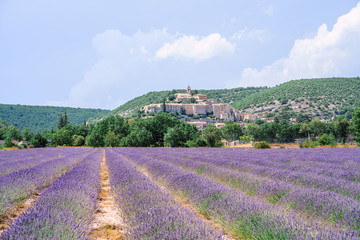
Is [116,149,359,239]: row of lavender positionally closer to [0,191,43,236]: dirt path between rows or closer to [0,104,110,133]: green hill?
[0,191,43,236]: dirt path between rows

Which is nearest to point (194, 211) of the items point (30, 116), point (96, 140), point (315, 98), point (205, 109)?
point (96, 140)

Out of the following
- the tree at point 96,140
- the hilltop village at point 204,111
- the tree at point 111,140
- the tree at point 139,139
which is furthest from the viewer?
the hilltop village at point 204,111

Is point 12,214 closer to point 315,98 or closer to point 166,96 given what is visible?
point 315,98

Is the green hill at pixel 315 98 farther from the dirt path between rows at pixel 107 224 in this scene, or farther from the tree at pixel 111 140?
the dirt path between rows at pixel 107 224

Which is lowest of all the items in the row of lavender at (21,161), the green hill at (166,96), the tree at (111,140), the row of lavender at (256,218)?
the tree at (111,140)

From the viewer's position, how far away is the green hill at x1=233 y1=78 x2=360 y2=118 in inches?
3600

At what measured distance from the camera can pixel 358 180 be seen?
16.0ft

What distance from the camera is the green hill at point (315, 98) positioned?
91438 millimetres

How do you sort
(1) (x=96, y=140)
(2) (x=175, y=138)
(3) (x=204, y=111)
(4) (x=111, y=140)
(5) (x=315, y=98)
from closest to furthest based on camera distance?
(2) (x=175, y=138)
(4) (x=111, y=140)
(1) (x=96, y=140)
(5) (x=315, y=98)
(3) (x=204, y=111)

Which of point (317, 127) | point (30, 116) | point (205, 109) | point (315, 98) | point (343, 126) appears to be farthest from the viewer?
point (205, 109)

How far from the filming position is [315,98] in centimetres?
10281

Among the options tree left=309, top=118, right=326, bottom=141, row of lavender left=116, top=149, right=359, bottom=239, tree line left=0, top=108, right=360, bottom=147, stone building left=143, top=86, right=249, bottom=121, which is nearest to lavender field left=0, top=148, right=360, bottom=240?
row of lavender left=116, top=149, right=359, bottom=239

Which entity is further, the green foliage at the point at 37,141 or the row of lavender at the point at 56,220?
the green foliage at the point at 37,141

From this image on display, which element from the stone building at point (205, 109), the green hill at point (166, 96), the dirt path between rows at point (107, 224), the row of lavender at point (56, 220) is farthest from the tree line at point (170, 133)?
the green hill at point (166, 96)
